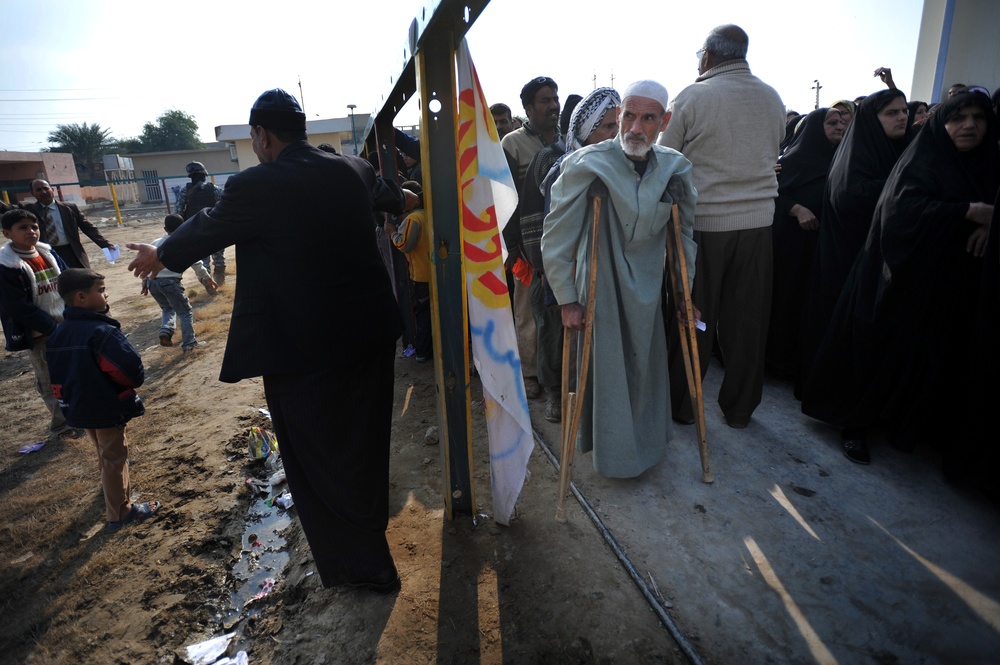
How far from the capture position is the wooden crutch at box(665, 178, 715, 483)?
2.87m

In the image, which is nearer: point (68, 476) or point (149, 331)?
point (68, 476)

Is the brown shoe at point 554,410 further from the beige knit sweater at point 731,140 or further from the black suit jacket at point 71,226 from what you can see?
the black suit jacket at point 71,226

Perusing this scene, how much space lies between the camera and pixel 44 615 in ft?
8.73

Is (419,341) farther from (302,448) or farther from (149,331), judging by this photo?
(149,331)

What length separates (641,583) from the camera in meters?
2.29

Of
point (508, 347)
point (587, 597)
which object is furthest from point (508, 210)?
point (587, 597)

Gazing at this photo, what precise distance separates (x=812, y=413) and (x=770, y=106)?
1966 mm

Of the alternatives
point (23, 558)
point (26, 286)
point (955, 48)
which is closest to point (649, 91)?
point (23, 558)

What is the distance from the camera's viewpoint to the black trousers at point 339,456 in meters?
2.27

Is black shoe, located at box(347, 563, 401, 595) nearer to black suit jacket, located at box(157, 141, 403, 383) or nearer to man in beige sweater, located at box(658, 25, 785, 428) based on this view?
black suit jacket, located at box(157, 141, 403, 383)

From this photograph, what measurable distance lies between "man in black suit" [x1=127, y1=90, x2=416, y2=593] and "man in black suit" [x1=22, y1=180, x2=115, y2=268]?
457 centimetres

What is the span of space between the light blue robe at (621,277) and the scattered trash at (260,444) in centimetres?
256

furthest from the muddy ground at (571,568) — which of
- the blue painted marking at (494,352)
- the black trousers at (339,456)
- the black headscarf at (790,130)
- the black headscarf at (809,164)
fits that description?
the black headscarf at (790,130)

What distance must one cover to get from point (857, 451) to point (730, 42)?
2615 millimetres
